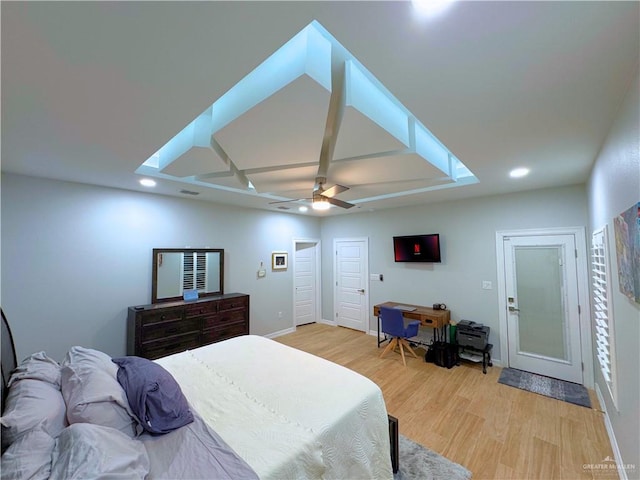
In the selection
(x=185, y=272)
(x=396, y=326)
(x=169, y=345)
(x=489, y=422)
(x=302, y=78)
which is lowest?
(x=489, y=422)

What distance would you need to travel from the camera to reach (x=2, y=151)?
2.23 meters

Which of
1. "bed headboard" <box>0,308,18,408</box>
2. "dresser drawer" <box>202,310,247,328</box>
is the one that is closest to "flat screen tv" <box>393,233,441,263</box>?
"dresser drawer" <box>202,310,247,328</box>

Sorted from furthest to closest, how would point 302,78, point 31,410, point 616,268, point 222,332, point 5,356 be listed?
point 222,332
point 616,268
point 5,356
point 302,78
point 31,410

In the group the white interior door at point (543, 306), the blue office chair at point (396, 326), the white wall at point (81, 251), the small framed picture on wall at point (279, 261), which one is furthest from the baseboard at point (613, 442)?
the white wall at point (81, 251)

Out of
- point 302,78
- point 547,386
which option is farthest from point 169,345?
point 547,386

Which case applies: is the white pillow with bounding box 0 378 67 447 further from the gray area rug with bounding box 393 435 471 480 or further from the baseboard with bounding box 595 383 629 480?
the baseboard with bounding box 595 383 629 480

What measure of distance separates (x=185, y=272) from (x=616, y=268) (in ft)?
16.0

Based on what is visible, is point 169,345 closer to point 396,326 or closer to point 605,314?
point 396,326

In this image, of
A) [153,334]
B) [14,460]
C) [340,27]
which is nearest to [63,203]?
[153,334]

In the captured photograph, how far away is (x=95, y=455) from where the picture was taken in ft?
3.34

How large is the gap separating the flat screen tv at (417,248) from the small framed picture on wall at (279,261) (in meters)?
2.28

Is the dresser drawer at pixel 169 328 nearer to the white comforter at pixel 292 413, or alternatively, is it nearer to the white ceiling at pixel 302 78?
the white comforter at pixel 292 413

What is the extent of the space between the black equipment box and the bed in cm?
257

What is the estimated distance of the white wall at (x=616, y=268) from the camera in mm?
1379
